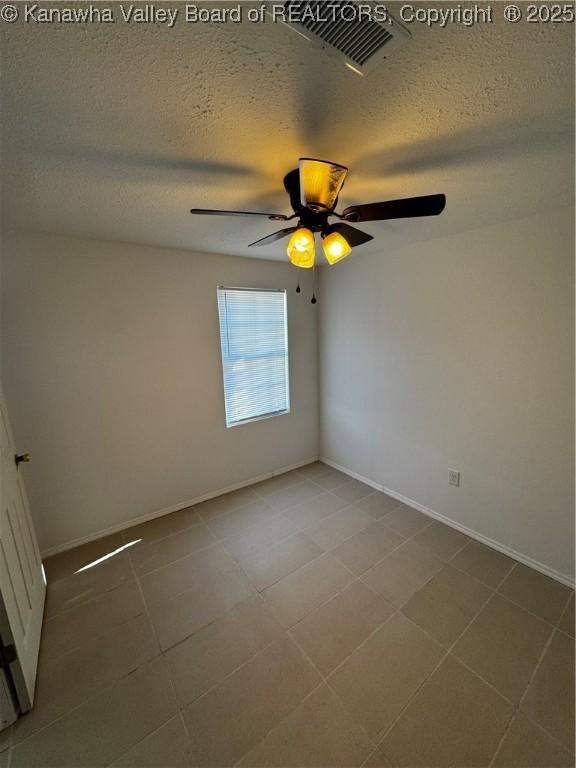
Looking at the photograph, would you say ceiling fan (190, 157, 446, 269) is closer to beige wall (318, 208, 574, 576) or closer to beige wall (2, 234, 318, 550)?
beige wall (318, 208, 574, 576)

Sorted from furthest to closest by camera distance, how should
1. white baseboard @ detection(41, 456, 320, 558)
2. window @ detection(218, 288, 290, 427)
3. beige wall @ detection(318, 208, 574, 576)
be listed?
window @ detection(218, 288, 290, 427)
white baseboard @ detection(41, 456, 320, 558)
beige wall @ detection(318, 208, 574, 576)

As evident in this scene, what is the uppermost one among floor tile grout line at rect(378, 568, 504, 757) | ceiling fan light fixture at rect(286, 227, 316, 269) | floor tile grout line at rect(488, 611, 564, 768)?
ceiling fan light fixture at rect(286, 227, 316, 269)

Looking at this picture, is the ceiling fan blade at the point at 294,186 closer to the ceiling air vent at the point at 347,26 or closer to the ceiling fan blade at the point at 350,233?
the ceiling fan blade at the point at 350,233

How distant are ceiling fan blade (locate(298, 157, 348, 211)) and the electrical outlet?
7.06 feet

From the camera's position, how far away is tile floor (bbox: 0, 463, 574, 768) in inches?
45.6

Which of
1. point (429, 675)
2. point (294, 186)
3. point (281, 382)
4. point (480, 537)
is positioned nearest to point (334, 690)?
point (429, 675)

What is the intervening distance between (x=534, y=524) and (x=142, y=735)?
7.95ft

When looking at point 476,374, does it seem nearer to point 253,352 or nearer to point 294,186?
point 294,186

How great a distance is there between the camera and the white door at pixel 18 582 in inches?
48.7

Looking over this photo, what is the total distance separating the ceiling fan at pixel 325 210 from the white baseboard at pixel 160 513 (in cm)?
239

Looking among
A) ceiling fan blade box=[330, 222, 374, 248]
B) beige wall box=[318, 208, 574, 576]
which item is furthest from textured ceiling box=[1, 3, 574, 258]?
beige wall box=[318, 208, 574, 576]

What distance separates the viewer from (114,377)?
7.48 ft

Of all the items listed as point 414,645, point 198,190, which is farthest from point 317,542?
point 198,190

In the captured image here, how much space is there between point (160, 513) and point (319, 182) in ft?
8.98
